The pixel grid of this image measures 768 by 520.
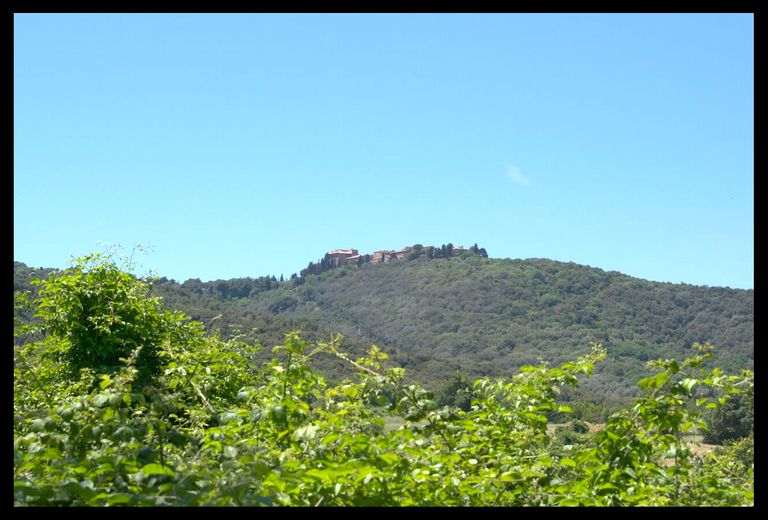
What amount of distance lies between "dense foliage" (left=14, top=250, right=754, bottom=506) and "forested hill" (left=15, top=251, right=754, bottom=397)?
51755 millimetres

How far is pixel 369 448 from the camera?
97.9 inches

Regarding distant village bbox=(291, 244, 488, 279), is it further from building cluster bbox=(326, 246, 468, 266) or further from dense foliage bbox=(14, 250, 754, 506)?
dense foliage bbox=(14, 250, 754, 506)

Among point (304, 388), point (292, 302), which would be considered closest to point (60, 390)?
point (304, 388)

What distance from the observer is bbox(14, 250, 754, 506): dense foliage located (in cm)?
208

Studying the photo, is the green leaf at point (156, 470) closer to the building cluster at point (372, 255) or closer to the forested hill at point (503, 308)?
the forested hill at point (503, 308)

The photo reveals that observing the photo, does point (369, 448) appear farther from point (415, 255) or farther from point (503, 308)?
point (415, 255)

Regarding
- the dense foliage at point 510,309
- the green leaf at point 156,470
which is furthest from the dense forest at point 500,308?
the green leaf at point 156,470

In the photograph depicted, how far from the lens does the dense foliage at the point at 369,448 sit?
2078 millimetres

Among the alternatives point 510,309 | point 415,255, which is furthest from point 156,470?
point 415,255

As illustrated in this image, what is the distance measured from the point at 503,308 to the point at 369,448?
3038 inches

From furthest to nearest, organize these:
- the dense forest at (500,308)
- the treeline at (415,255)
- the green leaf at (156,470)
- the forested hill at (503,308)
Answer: the treeline at (415,255), the forested hill at (503,308), the dense forest at (500,308), the green leaf at (156,470)

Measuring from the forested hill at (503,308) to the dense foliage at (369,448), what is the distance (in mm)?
51755

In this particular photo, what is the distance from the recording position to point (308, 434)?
2494 millimetres
